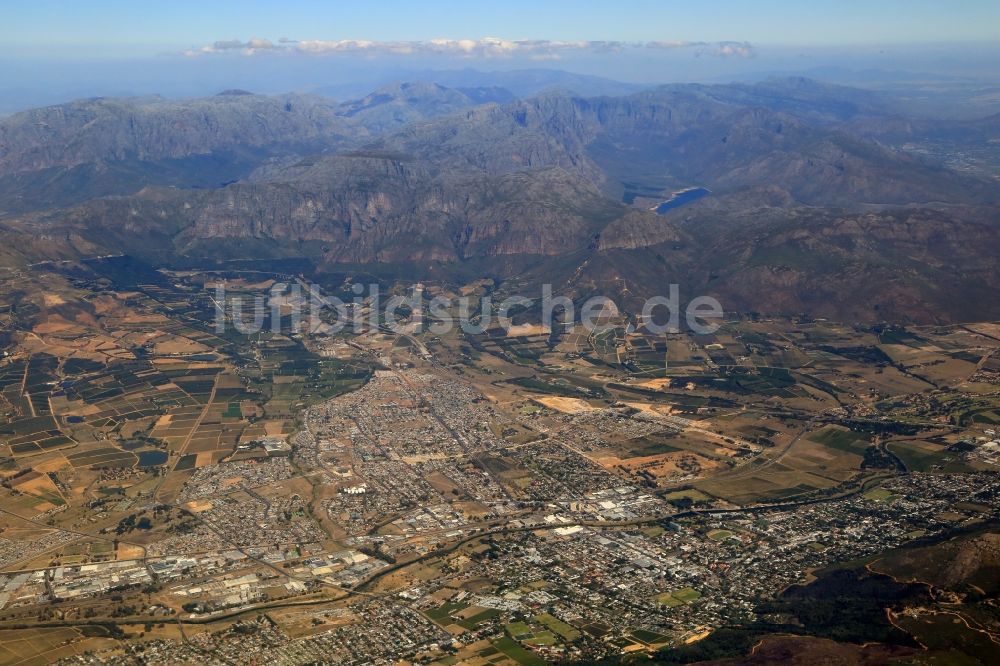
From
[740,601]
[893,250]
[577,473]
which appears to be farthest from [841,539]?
[893,250]

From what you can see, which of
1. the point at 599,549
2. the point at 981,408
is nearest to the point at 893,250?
the point at 981,408

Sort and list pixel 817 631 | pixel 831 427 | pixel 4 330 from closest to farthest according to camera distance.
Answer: pixel 817 631 → pixel 831 427 → pixel 4 330

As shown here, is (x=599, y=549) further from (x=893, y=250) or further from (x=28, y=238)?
(x=28, y=238)

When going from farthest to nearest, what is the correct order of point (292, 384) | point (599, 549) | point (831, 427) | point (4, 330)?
point (4, 330) → point (292, 384) → point (831, 427) → point (599, 549)

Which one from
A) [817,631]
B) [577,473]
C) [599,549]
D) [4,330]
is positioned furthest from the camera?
[4,330]

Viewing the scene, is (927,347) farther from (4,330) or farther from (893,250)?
(4,330)

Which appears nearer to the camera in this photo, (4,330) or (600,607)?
(600,607)

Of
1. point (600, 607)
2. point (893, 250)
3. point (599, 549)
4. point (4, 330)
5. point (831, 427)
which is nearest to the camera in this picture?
point (600, 607)

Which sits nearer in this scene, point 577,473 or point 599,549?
point 599,549

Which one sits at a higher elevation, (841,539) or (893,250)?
(893,250)
